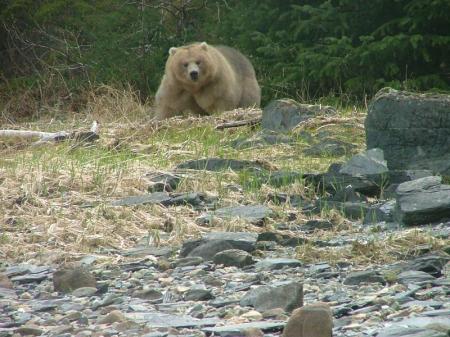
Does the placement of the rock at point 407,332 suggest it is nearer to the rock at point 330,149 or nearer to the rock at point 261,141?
the rock at point 330,149

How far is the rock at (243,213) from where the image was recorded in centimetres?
636

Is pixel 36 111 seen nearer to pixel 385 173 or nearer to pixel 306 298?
pixel 385 173

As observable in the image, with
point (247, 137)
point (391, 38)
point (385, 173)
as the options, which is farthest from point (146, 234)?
point (391, 38)

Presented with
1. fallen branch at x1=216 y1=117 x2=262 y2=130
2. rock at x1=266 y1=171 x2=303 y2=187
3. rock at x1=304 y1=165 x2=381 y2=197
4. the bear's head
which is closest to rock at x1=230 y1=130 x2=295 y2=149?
fallen branch at x1=216 y1=117 x2=262 y2=130

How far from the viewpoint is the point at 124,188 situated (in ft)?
24.1

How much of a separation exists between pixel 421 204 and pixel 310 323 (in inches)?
100

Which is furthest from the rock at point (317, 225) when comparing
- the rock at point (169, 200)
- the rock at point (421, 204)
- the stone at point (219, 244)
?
the rock at point (169, 200)

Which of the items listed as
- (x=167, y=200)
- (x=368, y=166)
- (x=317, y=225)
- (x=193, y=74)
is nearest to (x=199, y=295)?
(x=317, y=225)

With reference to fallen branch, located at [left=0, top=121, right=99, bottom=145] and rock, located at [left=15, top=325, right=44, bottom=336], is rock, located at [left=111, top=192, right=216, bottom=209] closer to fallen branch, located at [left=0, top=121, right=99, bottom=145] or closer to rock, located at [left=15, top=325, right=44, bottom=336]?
rock, located at [left=15, top=325, right=44, bottom=336]

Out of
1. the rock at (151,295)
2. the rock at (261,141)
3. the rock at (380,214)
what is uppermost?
the rock at (151,295)

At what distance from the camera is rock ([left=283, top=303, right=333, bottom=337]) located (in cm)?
357

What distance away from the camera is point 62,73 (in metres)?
16.7

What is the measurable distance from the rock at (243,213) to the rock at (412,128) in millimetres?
1741

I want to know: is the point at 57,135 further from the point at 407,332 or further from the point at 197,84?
the point at 407,332
